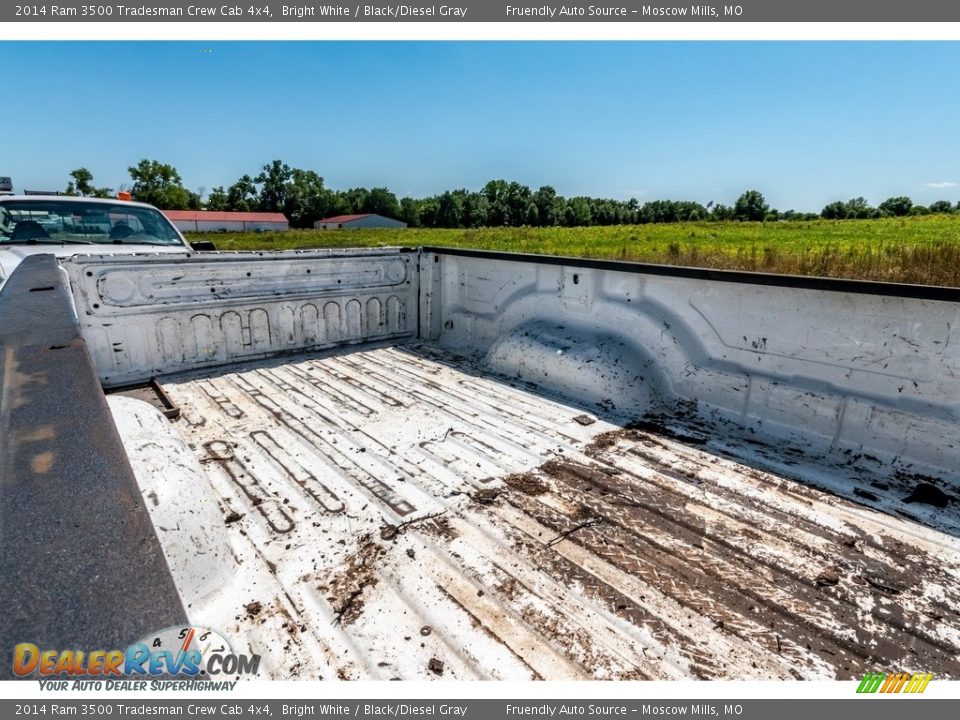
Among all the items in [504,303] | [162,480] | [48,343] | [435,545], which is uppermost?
[48,343]

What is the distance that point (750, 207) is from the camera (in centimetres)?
5731

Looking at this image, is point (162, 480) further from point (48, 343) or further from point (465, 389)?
point (465, 389)

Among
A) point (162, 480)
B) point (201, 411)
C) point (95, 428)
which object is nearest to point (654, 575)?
point (95, 428)

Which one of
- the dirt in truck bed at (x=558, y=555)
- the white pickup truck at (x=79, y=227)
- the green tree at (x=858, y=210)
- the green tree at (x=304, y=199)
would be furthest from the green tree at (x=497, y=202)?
the dirt in truck bed at (x=558, y=555)

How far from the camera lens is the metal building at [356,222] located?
252ft

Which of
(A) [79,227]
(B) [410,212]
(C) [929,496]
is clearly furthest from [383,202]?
(C) [929,496]

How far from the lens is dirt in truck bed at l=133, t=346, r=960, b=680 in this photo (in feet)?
4.94

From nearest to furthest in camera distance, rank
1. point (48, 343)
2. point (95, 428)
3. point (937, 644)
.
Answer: point (95, 428)
point (48, 343)
point (937, 644)

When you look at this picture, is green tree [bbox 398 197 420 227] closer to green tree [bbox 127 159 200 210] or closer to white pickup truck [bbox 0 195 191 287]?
green tree [bbox 127 159 200 210]

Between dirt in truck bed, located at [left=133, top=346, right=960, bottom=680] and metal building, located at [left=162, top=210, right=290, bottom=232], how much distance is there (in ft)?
224

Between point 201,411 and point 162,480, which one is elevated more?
point 162,480

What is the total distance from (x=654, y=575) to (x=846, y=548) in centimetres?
84

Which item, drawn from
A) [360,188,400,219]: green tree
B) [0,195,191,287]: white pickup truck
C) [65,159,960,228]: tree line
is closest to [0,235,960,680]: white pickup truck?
[0,195,191,287]: white pickup truck

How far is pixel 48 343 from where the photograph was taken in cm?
134
